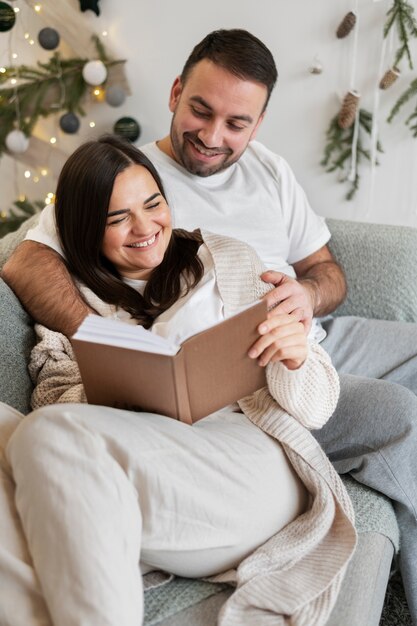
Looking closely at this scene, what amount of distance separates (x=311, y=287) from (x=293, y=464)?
674 mm

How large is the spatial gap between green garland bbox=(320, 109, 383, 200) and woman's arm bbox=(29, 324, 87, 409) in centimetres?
141

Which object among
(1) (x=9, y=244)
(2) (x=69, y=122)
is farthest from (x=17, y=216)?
(1) (x=9, y=244)

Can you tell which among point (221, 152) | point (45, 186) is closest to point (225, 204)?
point (221, 152)

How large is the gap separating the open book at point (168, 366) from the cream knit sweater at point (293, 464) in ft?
0.31

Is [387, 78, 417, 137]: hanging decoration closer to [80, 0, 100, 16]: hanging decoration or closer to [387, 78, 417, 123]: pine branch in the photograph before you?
[387, 78, 417, 123]: pine branch

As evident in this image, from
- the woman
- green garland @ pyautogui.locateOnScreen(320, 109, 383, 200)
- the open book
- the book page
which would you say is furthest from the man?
green garland @ pyautogui.locateOnScreen(320, 109, 383, 200)

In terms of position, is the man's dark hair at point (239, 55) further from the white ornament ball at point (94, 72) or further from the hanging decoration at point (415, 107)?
the white ornament ball at point (94, 72)

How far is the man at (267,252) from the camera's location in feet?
4.69

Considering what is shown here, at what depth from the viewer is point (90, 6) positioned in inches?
100

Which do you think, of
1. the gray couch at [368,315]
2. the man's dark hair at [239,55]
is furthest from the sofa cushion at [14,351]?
the man's dark hair at [239,55]

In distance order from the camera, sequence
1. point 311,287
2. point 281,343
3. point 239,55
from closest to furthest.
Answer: point 281,343, point 239,55, point 311,287

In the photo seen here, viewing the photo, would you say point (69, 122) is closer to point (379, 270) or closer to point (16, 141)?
point (16, 141)

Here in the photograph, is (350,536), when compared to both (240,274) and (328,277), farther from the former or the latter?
(328,277)

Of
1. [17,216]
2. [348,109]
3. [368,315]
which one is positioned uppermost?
[348,109]
